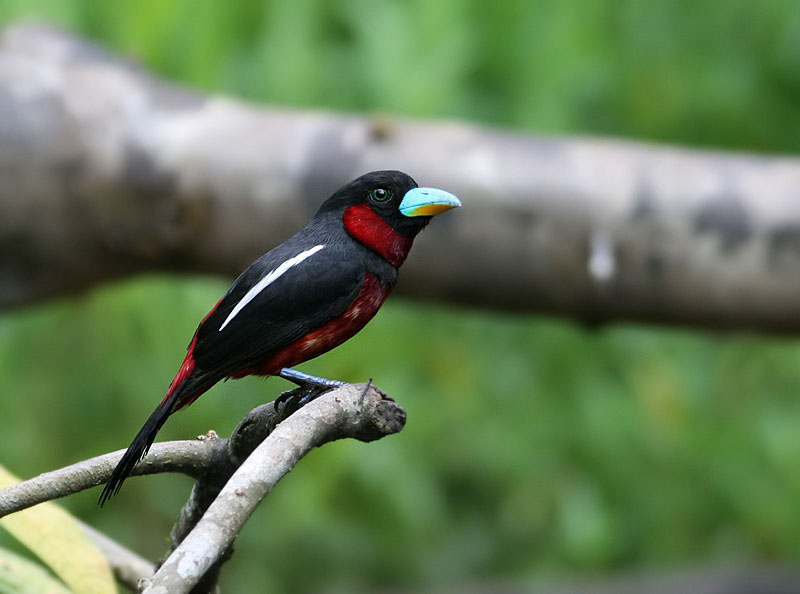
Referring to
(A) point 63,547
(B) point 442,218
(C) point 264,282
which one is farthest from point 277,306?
(B) point 442,218

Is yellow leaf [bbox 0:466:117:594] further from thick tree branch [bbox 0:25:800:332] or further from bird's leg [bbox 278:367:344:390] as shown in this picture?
thick tree branch [bbox 0:25:800:332]

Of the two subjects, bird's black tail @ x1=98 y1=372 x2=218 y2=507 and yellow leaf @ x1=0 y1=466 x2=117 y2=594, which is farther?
yellow leaf @ x1=0 y1=466 x2=117 y2=594

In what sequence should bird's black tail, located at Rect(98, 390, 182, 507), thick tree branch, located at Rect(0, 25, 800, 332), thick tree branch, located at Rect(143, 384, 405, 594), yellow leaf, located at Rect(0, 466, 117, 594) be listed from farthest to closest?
1. thick tree branch, located at Rect(0, 25, 800, 332)
2. yellow leaf, located at Rect(0, 466, 117, 594)
3. bird's black tail, located at Rect(98, 390, 182, 507)
4. thick tree branch, located at Rect(143, 384, 405, 594)

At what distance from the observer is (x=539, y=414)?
15.8 ft

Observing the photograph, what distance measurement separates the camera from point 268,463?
138 cm

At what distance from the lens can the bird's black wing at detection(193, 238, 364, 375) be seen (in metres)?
1.58

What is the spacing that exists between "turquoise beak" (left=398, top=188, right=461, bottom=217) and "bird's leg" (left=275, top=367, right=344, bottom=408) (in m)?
0.30

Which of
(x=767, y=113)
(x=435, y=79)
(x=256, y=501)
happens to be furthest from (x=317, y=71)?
(x=256, y=501)

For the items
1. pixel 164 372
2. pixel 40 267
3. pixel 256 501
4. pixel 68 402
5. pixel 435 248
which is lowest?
pixel 68 402

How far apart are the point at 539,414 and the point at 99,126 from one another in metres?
2.08

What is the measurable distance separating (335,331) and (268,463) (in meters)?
0.37

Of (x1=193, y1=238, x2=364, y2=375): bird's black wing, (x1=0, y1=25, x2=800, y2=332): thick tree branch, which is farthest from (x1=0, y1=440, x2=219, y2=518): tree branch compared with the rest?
(x1=0, y1=25, x2=800, y2=332): thick tree branch

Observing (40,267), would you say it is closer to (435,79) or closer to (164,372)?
(164,372)

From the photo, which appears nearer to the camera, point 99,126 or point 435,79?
point 99,126
